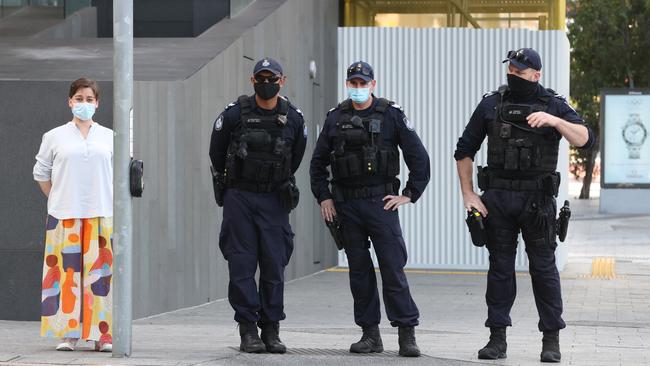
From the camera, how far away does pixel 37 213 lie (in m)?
10.3

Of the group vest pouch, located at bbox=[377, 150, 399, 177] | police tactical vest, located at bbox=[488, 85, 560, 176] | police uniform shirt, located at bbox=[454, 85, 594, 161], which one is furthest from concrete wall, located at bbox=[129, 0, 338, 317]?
police tactical vest, located at bbox=[488, 85, 560, 176]

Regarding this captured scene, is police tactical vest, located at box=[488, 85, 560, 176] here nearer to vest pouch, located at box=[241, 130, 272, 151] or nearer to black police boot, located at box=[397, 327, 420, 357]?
black police boot, located at box=[397, 327, 420, 357]

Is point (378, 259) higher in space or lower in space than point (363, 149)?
lower

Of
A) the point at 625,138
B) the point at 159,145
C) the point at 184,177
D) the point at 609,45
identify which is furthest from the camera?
→ the point at 609,45

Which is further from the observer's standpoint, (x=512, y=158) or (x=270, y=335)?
(x=270, y=335)

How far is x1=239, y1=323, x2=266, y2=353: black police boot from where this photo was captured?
8469 mm

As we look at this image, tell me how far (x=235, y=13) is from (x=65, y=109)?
384 cm

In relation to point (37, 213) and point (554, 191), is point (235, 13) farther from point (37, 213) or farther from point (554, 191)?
point (554, 191)

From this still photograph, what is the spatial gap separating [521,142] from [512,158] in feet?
0.37

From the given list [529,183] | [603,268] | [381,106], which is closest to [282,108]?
[381,106]

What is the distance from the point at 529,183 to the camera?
Result: 8250mm

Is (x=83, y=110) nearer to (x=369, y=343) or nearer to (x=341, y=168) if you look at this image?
(x=341, y=168)

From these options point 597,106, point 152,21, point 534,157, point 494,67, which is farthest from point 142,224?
point 597,106

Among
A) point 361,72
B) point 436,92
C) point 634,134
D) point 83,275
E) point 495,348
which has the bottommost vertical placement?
point 495,348
